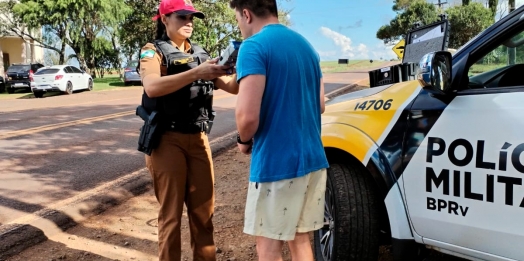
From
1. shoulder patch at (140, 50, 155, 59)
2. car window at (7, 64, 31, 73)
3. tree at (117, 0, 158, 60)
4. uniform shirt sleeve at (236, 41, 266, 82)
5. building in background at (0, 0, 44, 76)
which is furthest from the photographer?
building in background at (0, 0, 44, 76)

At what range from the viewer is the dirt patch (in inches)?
151

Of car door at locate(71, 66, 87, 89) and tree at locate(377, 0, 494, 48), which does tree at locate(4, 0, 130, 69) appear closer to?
car door at locate(71, 66, 87, 89)

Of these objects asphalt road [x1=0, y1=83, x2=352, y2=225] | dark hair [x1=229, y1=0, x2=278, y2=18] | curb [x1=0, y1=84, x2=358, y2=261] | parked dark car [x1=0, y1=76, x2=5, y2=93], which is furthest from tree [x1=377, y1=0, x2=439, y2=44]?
dark hair [x1=229, y1=0, x2=278, y2=18]

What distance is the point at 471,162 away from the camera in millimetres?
2338

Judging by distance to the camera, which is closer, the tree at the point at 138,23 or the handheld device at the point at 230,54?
the handheld device at the point at 230,54

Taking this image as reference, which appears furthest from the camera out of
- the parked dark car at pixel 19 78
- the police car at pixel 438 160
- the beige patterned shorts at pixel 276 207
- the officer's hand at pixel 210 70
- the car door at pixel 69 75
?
the parked dark car at pixel 19 78

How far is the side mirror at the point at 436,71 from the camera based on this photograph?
7.55ft

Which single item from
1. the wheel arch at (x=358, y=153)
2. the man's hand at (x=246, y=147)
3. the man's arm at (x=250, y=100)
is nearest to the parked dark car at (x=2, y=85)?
the wheel arch at (x=358, y=153)

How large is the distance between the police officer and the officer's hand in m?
0.12

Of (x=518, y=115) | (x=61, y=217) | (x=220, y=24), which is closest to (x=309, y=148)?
(x=518, y=115)

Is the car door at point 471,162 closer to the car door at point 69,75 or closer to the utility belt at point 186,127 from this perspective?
the utility belt at point 186,127

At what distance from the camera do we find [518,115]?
7.25ft

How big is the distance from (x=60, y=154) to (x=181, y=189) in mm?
5283

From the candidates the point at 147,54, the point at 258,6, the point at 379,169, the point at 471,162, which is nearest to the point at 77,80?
the point at 147,54
